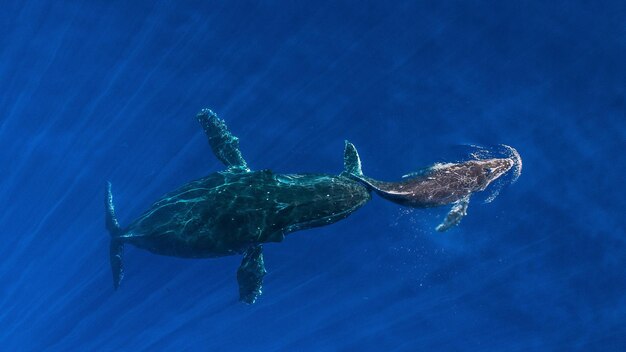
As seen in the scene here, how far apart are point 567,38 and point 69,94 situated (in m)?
14.7

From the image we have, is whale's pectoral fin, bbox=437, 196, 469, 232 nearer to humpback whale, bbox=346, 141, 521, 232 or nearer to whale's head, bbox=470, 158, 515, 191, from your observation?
humpback whale, bbox=346, 141, 521, 232

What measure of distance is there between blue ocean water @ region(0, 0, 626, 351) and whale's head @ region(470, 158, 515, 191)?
31.3 inches

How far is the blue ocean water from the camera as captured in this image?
39.9 feet

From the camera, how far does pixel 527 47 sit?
11.9 m

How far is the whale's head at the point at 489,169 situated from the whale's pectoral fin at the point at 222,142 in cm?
568

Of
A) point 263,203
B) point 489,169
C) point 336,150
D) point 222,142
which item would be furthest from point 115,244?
point 489,169

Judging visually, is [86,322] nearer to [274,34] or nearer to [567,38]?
[274,34]

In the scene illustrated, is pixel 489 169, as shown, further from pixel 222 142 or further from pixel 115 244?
pixel 115 244

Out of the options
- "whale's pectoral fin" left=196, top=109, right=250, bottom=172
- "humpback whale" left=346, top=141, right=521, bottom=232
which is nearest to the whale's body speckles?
"humpback whale" left=346, top=141, right=521, bottom=232

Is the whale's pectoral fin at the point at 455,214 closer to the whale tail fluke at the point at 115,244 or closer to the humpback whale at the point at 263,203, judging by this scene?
the humpback whale at the point at 263,203

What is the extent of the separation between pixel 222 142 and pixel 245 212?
3.02 m

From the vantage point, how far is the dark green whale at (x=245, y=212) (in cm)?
982

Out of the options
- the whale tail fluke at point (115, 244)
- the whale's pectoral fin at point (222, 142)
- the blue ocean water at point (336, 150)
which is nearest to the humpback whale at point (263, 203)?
the whale's pectoral fin at point (222, 142)

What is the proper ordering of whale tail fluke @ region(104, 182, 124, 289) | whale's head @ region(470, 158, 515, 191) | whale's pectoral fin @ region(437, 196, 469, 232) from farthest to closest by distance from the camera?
whale tail fluke @ region(104, 182, 124, 289) → whale's pectoral fin @ region(437, 196, 469, 232) → whale's head @ region(470, 158, 515, 191)
